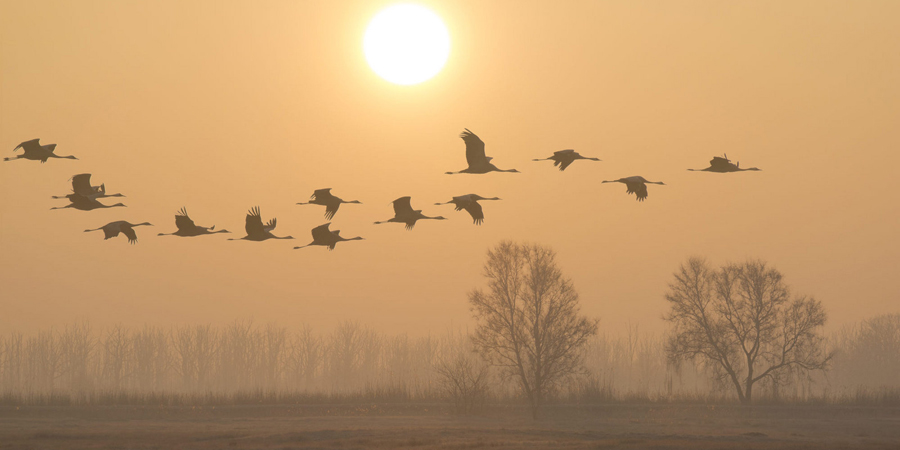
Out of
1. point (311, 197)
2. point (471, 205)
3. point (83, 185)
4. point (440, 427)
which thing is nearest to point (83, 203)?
point (83, 185)

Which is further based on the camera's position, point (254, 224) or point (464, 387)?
point (464, 387)

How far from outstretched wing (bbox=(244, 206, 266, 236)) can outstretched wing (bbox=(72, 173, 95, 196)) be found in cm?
452

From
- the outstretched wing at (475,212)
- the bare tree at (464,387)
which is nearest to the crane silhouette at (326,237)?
the outstretched wing at (475,212)

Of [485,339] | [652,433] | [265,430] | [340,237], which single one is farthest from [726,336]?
[340,237]

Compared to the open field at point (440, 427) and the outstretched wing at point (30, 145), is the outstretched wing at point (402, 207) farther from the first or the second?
the open field at point (440, 427)

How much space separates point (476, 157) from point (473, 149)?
0.93 ft

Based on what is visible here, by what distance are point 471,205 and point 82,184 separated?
11.1 meters

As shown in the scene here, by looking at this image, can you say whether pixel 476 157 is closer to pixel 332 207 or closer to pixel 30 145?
pixel 332 207

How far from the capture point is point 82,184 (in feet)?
79.5

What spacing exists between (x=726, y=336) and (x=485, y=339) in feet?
65.7

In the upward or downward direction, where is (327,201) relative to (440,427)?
upward

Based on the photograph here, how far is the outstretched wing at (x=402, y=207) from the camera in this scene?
24844 millimetres

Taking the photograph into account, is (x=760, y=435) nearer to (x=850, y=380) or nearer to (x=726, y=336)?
(x=726, y=336)

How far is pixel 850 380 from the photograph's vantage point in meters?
135
